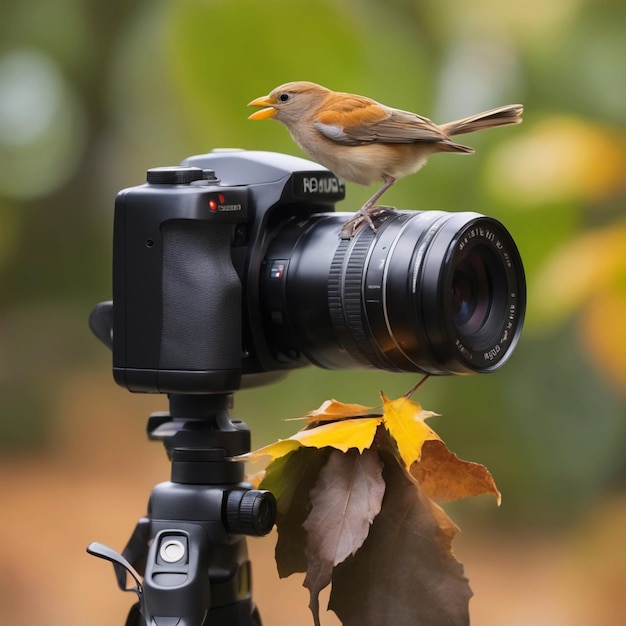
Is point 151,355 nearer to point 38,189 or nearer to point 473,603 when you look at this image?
point 473,603

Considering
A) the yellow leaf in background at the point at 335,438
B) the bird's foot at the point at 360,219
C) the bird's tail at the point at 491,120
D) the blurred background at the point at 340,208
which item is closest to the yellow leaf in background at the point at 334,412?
the yellow leaf in background at the point at 335,438

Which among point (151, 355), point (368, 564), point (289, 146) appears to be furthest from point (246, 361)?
point (289, 146)

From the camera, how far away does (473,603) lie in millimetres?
1679

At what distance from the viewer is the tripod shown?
0.91 m

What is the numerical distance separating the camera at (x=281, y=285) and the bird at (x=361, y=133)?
28 millimetres

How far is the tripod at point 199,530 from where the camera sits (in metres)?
0.91

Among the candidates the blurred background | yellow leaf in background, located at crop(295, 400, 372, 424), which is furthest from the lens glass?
the blurred background

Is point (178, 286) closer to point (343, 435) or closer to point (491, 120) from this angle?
point (343, 435)

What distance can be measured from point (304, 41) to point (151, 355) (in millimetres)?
628

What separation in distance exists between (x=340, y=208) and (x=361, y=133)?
1.77ft

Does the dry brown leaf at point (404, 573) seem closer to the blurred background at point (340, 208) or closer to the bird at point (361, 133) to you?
the bird at point (361, 133)

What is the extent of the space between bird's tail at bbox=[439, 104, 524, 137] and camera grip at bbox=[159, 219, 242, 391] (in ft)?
0.73

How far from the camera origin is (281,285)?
3.14ft

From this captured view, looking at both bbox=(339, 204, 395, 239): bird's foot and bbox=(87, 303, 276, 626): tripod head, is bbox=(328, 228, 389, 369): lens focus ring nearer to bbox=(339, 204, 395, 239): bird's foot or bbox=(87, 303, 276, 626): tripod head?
bbox=(339, 204, 395, 239): bird's foot
